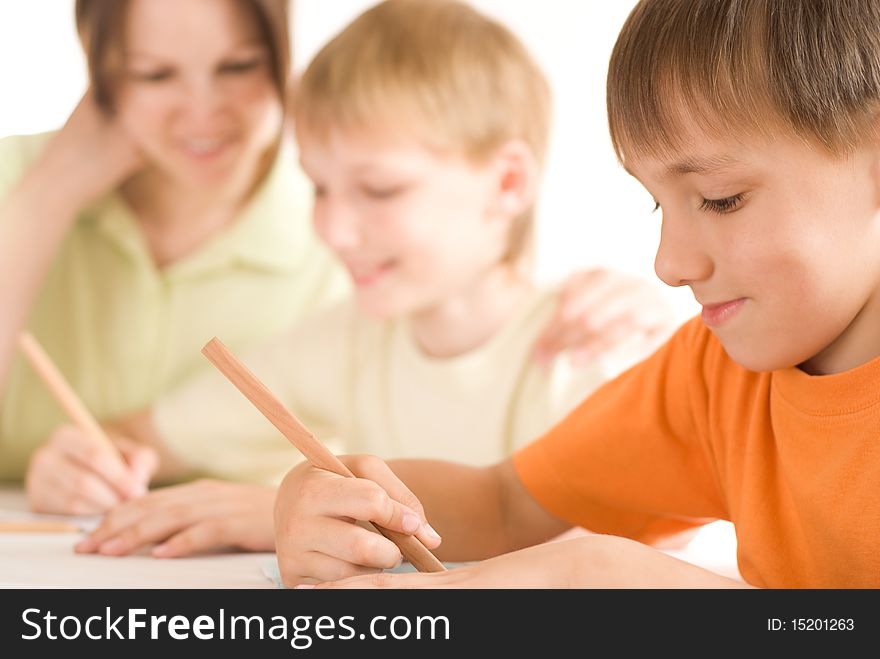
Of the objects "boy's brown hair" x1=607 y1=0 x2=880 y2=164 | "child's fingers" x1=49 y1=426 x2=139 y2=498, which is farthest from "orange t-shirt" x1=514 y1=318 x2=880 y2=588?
"child's fingers" x1=49 y1=426 x2=139 y2=498

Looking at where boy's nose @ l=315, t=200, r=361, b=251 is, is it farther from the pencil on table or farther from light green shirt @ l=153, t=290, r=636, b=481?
the pencil on table

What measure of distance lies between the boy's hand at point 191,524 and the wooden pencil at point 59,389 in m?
0.23

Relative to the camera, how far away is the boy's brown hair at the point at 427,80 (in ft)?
2.97

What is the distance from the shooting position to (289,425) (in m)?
0.50

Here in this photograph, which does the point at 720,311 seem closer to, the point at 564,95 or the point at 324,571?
the point at 324,571

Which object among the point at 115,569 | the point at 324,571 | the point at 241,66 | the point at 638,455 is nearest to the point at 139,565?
the point at 115,569

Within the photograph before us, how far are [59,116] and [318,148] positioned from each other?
0.20 m

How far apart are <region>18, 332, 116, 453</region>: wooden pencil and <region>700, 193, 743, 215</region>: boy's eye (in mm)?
553

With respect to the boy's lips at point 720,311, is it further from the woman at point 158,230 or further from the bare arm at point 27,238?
the bare arm at point 27,238
